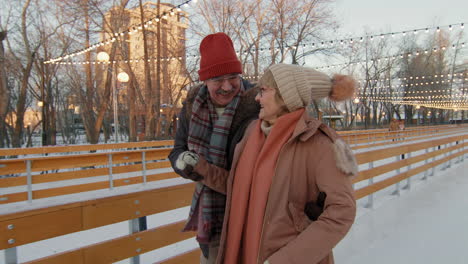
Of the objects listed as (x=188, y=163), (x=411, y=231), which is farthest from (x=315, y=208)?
(x=411, y=231)

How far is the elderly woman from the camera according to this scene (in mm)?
1187

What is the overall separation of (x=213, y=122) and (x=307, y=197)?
2.20ft

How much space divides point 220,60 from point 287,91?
1.60 feet

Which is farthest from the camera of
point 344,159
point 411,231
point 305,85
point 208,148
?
point 411,231

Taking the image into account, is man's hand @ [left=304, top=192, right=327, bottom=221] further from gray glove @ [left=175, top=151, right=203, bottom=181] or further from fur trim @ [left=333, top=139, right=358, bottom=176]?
gray glove @ [left=175, top=151, right=203, bottom=181]

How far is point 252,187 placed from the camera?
1.37 meters

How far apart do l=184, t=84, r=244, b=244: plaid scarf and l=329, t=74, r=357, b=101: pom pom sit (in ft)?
1.61

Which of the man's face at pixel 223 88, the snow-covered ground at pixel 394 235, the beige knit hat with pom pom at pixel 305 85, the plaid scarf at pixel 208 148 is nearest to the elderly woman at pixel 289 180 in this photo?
the beige knit hat with pom pom at pixel 305 85

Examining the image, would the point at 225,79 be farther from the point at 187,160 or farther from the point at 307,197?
the point at 307,197

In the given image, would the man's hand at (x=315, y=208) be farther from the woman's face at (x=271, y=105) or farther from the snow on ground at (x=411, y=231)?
the snow on ground at (x=411, y=231)

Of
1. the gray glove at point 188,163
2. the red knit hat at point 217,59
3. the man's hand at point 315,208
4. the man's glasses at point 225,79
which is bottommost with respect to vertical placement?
the man's hand at point 315,208

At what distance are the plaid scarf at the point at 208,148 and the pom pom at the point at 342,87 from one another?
49cm

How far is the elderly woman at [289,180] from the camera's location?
1187 mm

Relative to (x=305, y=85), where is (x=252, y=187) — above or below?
below
